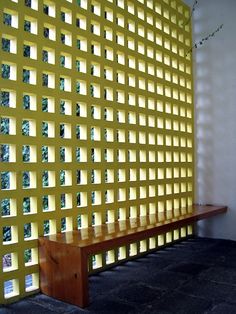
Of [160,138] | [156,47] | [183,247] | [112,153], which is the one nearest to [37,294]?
[112,153]

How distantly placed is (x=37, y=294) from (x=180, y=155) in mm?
2224

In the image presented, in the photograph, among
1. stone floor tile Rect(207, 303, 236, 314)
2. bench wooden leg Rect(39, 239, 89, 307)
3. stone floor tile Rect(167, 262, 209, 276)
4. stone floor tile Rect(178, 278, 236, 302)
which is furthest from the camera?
stone floor tile Rect(167, 262, 209, 276)

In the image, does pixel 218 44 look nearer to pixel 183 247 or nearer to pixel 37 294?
pixel 183 247

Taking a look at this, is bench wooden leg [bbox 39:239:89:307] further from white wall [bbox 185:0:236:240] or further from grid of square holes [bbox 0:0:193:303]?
white wall [bbox 185:0:236:240]

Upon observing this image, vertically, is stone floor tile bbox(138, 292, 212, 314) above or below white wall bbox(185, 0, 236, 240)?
below

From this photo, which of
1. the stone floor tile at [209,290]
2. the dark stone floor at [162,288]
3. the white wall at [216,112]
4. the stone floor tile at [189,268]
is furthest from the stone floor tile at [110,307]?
the white wall at [216,112]

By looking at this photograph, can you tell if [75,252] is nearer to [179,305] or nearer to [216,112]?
[179,305]

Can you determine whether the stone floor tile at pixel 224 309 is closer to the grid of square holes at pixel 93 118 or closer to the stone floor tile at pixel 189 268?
the stone floor tile at pixel 189 268

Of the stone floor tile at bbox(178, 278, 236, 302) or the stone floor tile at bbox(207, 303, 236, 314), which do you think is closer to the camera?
the stone floor tile at bbox(207, 303, 236, 314)

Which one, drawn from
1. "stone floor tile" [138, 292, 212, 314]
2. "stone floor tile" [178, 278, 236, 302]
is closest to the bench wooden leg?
"stone floor tile" [138, 292, 212, 314]

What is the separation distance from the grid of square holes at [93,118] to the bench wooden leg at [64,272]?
9 cm

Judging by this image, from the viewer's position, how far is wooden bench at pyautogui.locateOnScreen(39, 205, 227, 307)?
85.9 inches

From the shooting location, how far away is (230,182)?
399 centimetres

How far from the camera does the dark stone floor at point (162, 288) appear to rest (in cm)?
215
